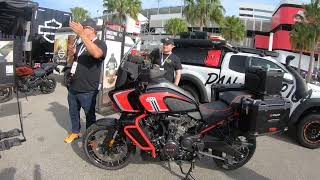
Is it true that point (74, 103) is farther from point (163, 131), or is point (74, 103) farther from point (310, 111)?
point (310, 111)

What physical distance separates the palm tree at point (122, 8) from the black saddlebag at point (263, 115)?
50.7 metres

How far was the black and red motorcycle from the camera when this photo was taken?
468 cm

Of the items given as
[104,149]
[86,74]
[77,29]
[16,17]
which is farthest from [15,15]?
[104,149]

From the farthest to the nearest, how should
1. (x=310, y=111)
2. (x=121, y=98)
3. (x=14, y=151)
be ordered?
(x=310, y=111) < (x=14, y=151) < (x=121, y=98)

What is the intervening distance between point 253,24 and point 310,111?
66417mm

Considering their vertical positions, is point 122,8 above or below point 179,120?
above

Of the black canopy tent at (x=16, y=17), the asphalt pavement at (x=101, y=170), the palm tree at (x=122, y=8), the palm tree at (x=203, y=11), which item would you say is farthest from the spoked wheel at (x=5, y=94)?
the palm tree at (x=122, y=8)

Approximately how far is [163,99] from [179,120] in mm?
392

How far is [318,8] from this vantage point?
32156mm

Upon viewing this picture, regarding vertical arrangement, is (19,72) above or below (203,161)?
above

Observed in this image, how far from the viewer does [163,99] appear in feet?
15.2

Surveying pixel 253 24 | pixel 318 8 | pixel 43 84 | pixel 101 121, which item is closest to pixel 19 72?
pixel 43 84

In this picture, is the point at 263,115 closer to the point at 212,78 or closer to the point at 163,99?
the point at 163,99

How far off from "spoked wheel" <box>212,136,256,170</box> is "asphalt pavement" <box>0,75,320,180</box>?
0.13 m
